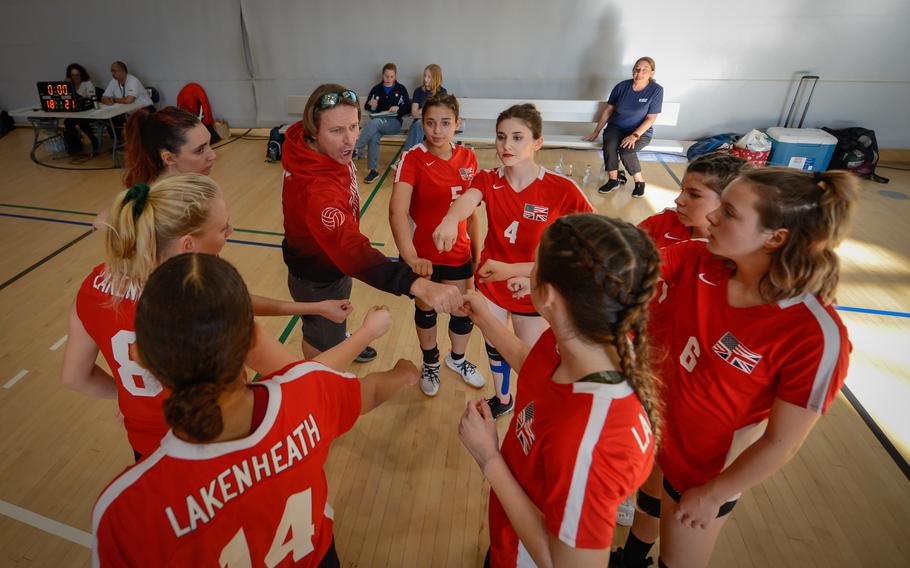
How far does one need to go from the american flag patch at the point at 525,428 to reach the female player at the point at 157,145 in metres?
1.82

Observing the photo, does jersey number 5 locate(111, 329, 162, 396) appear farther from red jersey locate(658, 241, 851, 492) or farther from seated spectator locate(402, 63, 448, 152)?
seated spectator locate(402, 63, 448, 152)

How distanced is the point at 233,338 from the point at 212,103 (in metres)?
9.55

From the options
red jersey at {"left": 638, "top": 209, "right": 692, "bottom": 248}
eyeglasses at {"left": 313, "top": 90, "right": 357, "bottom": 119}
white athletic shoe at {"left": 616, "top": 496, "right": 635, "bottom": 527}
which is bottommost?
white athletic shoe at {"left": 616, "top": 496, "right": 635, "bottom": 527}

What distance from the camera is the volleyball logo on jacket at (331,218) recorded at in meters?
2.08

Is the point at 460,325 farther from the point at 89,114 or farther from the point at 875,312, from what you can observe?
the point at 89,114

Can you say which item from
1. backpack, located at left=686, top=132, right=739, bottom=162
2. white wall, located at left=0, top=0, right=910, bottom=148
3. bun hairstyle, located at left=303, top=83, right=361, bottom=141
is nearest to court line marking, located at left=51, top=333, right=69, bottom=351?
bun hairstyle, located at left=303, top=83, right=361, bottom=141

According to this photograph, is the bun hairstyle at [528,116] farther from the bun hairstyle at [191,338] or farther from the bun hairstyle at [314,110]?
the bun hairstyle at [191,338]

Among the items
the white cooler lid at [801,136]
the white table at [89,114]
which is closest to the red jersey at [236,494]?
the white cooler lid at [801,136]

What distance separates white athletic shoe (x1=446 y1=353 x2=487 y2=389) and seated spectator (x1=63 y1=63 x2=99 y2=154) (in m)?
7.91

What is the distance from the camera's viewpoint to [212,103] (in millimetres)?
8781

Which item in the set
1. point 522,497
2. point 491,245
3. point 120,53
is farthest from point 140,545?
point 120,53

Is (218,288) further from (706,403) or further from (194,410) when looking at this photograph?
(706,403)

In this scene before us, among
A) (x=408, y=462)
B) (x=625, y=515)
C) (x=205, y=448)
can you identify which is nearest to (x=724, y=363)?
(x=625, y=515)

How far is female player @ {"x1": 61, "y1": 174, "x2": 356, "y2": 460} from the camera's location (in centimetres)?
134
